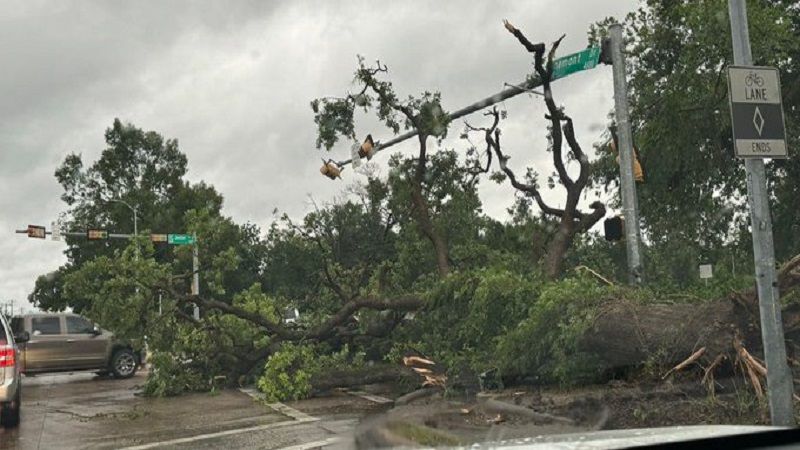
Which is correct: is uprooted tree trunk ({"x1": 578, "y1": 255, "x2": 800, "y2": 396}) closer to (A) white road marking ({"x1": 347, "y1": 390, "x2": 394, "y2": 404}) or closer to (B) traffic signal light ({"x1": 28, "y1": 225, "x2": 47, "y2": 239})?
(A) white road marking ({"x1": 347, "y1": 390, "x2": 394, "y2": 404})

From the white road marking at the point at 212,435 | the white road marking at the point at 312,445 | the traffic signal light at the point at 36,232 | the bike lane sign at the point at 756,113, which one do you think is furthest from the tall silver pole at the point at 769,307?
the traffic signal light at the point at 36,232

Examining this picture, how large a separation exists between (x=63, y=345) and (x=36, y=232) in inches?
536

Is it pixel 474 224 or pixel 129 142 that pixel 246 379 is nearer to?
pixel 474 224

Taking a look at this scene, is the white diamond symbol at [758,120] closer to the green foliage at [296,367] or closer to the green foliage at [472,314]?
the green foliage at [472,314]

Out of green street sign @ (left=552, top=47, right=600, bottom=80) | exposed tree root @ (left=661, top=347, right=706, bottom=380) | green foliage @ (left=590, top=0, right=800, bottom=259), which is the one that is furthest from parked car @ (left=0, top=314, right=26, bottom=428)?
green foliage @ (left=590, top=0, right=800, bottom=259)

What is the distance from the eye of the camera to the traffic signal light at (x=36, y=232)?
103ft

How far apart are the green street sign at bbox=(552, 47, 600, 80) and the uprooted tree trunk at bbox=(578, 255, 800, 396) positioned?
5640mm

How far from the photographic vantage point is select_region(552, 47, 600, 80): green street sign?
1409cm

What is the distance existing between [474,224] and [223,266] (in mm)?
5777

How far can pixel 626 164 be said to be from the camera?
13492mm

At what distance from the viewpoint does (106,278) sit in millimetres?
16703

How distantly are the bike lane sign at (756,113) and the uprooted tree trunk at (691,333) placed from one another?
Answer: 7.48 ft

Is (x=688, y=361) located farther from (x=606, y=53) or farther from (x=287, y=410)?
(x=606, y=53)

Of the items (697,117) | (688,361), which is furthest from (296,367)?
(697,117)
